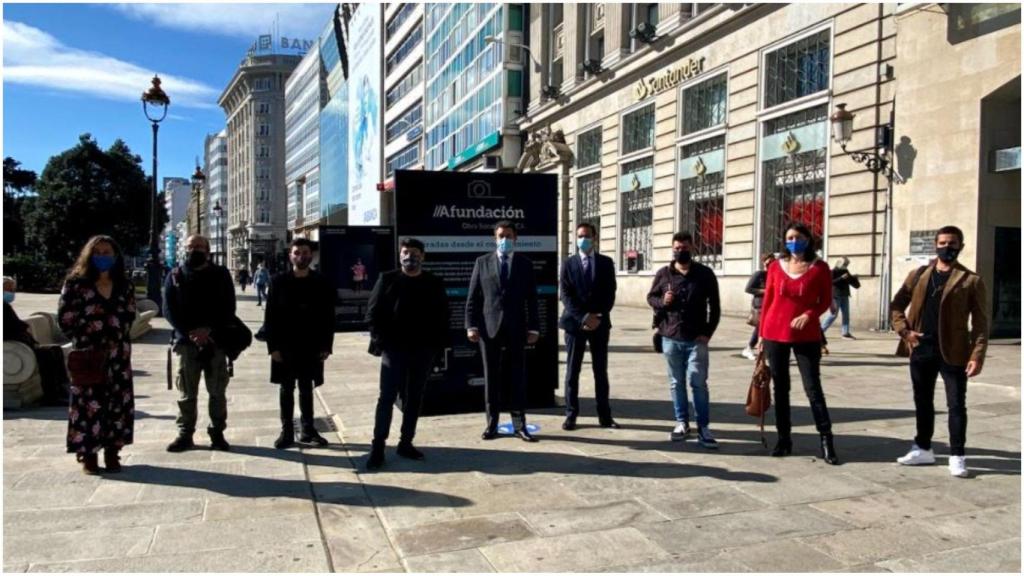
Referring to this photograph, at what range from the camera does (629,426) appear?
6914 mm

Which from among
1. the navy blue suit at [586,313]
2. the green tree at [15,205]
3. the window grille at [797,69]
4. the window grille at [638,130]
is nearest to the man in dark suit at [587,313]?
the navy blue suit at [586,313]

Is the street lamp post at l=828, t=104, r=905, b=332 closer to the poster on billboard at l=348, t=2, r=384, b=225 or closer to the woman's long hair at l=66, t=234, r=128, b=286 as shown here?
the woman's long hair at l=66, t=234, r=128, b=286

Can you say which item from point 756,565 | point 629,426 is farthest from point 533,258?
point 756,565

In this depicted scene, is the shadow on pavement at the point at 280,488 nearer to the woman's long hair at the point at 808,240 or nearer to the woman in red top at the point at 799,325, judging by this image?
the woman in red top at the point at 799,325

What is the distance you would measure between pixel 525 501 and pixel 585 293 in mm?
2502

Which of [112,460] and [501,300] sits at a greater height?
[501,300]

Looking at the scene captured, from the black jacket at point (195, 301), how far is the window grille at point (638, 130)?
841 inches

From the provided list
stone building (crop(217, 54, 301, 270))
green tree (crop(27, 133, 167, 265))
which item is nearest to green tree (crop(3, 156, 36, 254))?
green tree (crop(27, 133, 167, 265))

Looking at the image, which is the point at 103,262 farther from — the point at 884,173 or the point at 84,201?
the point at 84,201

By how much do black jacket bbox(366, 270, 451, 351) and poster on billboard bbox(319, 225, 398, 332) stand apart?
6337mm

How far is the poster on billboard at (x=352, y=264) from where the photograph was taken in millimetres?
12164

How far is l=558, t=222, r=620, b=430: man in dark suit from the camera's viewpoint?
674cm

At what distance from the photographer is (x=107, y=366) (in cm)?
536

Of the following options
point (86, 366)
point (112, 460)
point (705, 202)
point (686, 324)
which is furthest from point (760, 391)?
point (705, 202)
